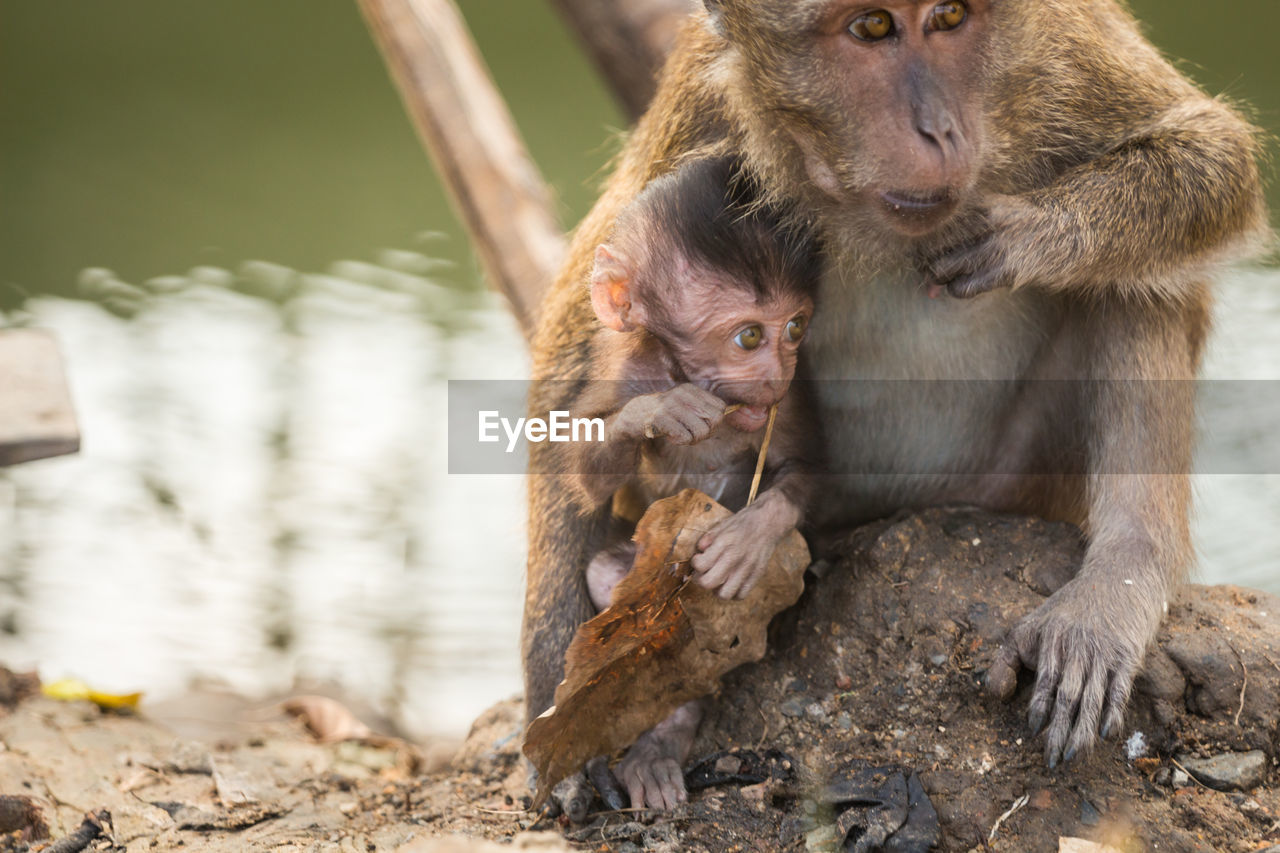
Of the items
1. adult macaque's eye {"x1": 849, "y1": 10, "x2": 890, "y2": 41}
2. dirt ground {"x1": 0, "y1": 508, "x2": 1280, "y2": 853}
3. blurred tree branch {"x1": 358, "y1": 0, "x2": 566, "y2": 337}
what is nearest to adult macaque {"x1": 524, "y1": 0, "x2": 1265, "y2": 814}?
adult macaque's eye {"x1": 849, "y1": 10, "x2": 890, "y2": 41}

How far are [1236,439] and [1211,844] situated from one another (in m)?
4.01

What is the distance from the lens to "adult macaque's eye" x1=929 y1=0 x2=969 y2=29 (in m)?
2.62

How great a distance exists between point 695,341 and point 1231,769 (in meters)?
1.51

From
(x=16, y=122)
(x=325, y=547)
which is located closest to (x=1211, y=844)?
(x=325, y=547)

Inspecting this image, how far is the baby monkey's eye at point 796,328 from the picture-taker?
10.3ft

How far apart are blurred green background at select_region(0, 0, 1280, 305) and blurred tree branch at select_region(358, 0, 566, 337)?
2.46 meters

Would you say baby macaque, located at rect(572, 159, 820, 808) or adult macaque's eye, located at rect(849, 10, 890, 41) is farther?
baby macaque, located at rect(572, 159, 820, 808)

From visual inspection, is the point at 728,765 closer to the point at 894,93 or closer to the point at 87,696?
the point at 894,93

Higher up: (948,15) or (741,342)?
(948,15)

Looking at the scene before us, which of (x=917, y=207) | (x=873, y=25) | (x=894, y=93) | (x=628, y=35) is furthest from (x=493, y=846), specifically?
(x=628, y=35)

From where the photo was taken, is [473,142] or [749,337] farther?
[473,142]

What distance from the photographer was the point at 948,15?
8.65 feet

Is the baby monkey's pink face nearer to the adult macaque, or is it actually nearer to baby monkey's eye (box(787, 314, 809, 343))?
baby monkey's eye (box(787, 314, 809, 343))

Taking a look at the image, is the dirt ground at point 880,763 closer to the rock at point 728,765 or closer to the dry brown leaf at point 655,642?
the rock at point 728,765
